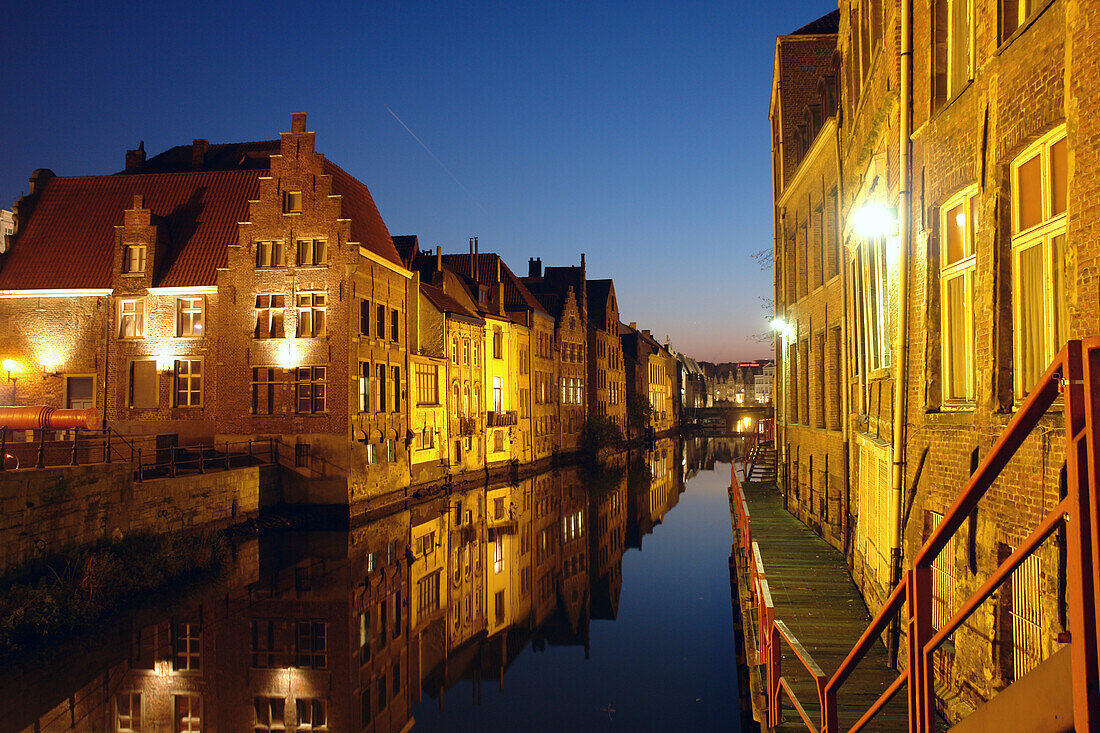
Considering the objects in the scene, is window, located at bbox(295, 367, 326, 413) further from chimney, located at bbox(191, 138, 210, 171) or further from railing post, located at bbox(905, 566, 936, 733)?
railing post, located at bbox(905, 566, 936, 733)

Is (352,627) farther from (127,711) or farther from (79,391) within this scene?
(79,391)

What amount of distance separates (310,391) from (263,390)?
188 centimetres

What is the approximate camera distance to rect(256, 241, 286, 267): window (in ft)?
99.2

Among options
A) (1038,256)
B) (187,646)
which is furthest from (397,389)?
(1038,256)

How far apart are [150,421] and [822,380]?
82.0ft

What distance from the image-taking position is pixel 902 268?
30.1 ft

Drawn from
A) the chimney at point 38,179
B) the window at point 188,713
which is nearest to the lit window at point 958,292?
the window at point 188,713

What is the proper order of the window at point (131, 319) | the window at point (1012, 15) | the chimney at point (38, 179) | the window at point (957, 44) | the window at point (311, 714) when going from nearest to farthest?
Result: the window at point (1012, 15) < the window at point (957, 44) < the window at point (311, 714) < the window at point (131, 319) < the chimney at point (38, 179)

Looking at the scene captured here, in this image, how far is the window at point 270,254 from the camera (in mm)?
30250

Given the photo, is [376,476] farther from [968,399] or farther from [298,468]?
[968,399]

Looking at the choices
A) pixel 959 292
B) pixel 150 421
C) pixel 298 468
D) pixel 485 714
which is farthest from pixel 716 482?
pixel 959 292

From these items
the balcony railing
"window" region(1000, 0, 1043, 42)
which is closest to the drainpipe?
"window" region(1000, 0, 1043, 42)

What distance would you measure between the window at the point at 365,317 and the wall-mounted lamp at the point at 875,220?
21.0 metres

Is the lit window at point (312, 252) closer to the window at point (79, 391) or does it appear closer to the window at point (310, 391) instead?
the window at point (310, 391)
